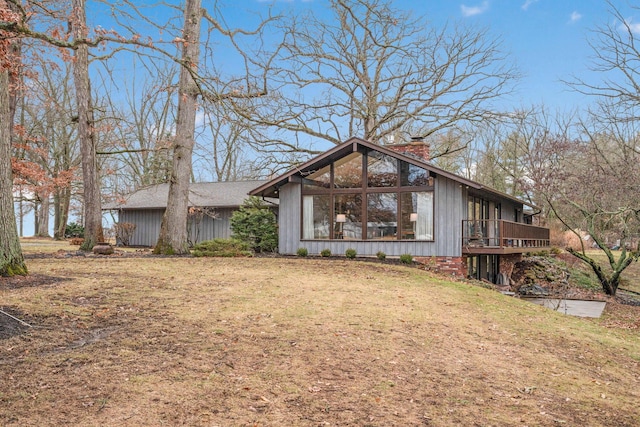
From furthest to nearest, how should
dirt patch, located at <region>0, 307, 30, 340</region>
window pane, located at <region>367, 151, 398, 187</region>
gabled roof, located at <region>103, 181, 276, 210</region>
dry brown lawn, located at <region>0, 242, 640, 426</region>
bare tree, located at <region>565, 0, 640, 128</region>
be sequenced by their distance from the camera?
gabled roof, located at <region>103, 181, 276, 210</region>
window pane, located at <region>367, 151, 398, 187</region>
bare tree, located at <region>565, 0, 640, 128</region>
dirt patch, located at <region>0, 307, 30, 340</region>
dry brown lawn, located at <region>0, 242, 640, 426</region>

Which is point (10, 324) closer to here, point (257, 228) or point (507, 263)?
point (257, 228)

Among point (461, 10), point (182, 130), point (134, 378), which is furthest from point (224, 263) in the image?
point (461, 10)

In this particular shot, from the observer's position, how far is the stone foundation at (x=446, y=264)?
1617cm

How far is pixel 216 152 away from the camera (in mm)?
35688

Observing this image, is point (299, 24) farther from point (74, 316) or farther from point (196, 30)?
point (74, 316)

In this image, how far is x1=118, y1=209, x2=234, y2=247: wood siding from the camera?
25.2 m

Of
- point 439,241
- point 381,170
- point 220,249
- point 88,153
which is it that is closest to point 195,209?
point 88,153

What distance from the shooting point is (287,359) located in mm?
5891

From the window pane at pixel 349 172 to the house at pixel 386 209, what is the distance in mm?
34

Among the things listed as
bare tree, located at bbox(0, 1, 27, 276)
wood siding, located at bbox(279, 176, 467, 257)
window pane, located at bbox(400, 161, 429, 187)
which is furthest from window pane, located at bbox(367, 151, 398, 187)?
bare tree, located at bbox(0, 1, 27, 276)

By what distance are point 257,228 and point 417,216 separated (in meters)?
6.56

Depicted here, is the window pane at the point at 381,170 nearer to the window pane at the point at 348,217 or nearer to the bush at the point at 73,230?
the window pane at the point at 348,217

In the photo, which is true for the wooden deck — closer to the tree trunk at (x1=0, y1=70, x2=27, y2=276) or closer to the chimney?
the chimney

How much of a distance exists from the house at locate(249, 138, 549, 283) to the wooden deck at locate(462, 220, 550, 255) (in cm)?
3
